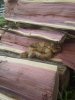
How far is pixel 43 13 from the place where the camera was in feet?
8.66

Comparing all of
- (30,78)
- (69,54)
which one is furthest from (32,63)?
(69,54)

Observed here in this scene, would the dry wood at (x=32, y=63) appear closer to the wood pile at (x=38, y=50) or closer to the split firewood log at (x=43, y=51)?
the wood pile at (x=38, y=50)

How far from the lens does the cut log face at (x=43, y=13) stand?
8.06ft

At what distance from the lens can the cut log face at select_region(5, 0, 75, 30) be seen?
2457 mm

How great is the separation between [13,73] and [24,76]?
0.41 feet

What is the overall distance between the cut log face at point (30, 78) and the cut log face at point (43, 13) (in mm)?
480

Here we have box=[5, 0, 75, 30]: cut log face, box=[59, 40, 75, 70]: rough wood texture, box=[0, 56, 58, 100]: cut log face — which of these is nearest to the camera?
box=[0, 56, 58, 100]: cut log face

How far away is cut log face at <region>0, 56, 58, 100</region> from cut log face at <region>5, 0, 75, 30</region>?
0.48 meters

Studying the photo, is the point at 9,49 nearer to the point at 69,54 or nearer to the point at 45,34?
the point at 45,34

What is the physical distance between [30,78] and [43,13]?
0.80 metres

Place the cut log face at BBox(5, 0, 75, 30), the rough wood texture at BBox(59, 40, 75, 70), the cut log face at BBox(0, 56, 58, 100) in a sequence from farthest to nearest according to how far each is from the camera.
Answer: the cut log face at BBox(5, 0, 75, 30)
the rough wood texture at BBox(59, 40, 75, 70)
the cut log face at BBox(0, 56, 58, 100)

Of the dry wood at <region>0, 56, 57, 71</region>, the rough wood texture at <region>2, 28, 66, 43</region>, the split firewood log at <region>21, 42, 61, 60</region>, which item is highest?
the rough wood texture at <region>2, 28, 66, 43</region>

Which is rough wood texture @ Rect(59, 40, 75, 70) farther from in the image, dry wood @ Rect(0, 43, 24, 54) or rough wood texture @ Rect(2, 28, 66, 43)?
dry wood @ Rect(0, 43, 24, 54)

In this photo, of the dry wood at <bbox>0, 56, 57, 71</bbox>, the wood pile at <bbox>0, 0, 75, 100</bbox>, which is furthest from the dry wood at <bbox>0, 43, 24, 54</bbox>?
the dry wood at <bbox>0, 56, 57, 71</bbox>
